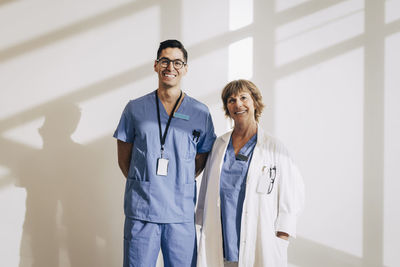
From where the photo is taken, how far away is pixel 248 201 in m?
1.40

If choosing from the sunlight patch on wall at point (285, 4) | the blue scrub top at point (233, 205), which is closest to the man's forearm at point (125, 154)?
the blue scrub top at point (233, 205)

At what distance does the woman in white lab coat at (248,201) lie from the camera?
55.5 inches

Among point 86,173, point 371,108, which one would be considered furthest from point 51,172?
point 371,108

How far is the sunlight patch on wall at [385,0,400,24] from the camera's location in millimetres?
2141

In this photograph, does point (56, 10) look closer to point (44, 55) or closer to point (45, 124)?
point (44, 55)

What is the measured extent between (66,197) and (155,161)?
35.1 inches

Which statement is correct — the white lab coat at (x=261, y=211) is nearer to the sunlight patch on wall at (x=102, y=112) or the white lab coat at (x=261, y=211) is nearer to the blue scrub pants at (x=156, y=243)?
the blue scrub pants at (x=156, y=243)

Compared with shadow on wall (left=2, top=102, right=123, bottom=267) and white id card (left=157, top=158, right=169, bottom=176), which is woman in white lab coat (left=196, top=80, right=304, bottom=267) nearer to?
white id card (left=157, top=158, right=169, bottom=176)

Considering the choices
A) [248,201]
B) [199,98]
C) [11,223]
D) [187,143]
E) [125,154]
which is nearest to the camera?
[248,201]

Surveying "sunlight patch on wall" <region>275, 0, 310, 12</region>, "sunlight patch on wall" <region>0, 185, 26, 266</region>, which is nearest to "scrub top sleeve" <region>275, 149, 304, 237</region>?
"sunlight patch on wall" <region>275, 0, 310, 12</region>

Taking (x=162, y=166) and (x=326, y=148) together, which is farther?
(x=326, y=148)

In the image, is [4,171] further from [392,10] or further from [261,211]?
[392,10]

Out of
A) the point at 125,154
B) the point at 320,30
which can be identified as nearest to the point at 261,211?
the point at 125,154

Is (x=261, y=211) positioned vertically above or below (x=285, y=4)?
below
